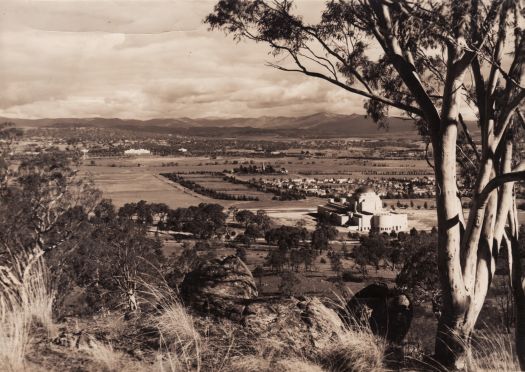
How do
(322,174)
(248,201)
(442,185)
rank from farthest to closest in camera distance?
(322,174)
(248,201)
(442,185)

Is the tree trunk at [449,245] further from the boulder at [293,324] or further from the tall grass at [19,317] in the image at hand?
the tall grass at [19,317]

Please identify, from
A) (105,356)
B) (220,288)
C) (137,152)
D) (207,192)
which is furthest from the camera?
(137,152)

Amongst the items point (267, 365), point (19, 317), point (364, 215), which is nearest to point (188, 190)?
point (364, 215)

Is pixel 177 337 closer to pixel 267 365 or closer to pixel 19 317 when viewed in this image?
pixel 267 365

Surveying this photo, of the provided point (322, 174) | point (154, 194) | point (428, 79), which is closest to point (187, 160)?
Answer: point (322, 174)

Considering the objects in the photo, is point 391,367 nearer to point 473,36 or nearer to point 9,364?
point 9,364

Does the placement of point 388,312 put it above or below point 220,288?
below

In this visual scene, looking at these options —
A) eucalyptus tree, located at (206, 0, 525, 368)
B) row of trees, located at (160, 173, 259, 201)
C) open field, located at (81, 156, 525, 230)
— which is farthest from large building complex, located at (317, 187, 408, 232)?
eucalyptus tree, located at (206, 0, 525, 368)

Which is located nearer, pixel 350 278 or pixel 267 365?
pixel 267 365
